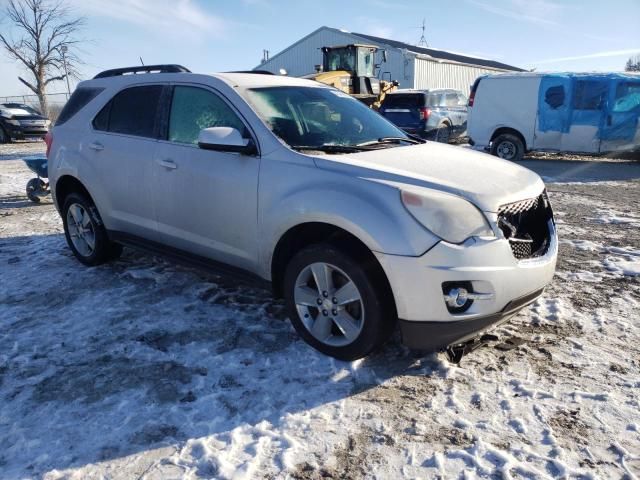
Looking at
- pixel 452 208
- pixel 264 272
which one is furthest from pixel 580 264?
pixel 264 272

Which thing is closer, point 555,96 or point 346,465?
point 346,465

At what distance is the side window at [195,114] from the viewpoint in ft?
11.7

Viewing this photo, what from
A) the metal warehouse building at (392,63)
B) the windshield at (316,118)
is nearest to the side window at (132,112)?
the windshield at (316,118)

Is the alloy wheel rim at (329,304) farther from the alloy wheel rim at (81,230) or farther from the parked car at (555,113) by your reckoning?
the parked car at (555,113)

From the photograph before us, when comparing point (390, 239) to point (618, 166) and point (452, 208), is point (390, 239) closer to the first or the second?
point (452, 208)

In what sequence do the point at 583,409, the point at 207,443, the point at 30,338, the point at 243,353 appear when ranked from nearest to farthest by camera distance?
the point at 207,443, the point at 583,409, the point at 243,353, the point at 30,338

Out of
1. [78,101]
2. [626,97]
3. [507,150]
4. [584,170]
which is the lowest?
[584,170]

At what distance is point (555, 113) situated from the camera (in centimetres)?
1163

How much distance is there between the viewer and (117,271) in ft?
15.6

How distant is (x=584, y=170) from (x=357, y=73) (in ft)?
30.1

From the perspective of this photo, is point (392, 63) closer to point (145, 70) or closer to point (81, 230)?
point (145, 70)

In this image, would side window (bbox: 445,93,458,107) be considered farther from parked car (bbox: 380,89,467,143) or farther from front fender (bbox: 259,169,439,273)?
front fender (bbox: 259,169,439,273)

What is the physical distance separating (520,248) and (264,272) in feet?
5.31

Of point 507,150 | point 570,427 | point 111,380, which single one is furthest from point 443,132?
point 111,380
